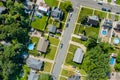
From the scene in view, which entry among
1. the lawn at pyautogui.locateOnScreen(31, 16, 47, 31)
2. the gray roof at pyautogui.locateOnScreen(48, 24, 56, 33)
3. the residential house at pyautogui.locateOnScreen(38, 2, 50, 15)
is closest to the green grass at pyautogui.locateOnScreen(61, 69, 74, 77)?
the gray roof at pyautogui.locateOnScreen(48, 24, 56, 33)

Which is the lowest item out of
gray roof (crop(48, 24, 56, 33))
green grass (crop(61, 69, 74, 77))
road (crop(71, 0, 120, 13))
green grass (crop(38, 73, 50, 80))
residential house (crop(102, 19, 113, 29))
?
green grass (crop(38, 73, 50, 80))

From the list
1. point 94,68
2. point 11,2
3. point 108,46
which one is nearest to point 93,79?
point 94,68

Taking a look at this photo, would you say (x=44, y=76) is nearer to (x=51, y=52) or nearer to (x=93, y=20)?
(x=51, y=52)

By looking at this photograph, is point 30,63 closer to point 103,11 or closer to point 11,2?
point 11,2

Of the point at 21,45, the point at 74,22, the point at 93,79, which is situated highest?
the point at 74,22

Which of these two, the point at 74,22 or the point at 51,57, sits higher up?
the point at 74,22

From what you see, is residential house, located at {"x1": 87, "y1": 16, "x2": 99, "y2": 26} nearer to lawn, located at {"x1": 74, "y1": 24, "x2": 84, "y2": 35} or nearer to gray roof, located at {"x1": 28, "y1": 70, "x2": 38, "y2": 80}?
lawn, located at {"x1": 74, "y1": 24, "x2": 84, "y2": 35}

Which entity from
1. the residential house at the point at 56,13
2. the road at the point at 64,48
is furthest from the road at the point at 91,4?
the residential house at the point at 56,13
